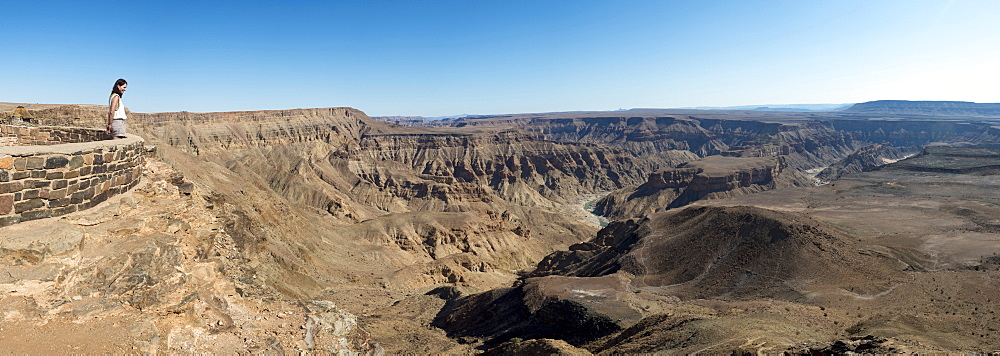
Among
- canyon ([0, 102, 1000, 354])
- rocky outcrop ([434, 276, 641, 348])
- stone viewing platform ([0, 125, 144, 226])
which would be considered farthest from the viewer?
rocky outcrop ([434, 276, 641, 348])

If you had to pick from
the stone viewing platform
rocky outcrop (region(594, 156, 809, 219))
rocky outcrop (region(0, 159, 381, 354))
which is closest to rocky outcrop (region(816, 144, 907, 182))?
rocky outcrop (region(594, 156, 809, 219))

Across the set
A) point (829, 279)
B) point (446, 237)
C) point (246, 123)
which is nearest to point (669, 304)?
point (829, 279)

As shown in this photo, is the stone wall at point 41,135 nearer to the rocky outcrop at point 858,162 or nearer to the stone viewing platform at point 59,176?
the stone viewing platform at point 59,176

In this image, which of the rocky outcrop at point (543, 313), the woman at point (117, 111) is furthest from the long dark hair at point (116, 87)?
the rocky outcrop at point (543, 313)

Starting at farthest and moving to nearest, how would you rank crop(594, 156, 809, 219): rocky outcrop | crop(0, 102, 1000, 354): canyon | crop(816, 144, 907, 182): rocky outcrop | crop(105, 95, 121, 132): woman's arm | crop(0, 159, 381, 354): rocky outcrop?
crop(816, 144, 907, 182): rocky outcrop
crop(594, 156, 809, 219): rocky outcrop
crop(105, 95, 121, 132): woman's arm
crop(0, 102, 1000, 354): canyon
crop(0, 159, 381, 354): rocky outcrop

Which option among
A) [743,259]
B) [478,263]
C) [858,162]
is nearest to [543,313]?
[743,259]

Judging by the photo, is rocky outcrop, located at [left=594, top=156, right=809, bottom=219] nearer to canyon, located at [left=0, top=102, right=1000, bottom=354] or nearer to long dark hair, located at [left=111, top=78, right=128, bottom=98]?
canyon, located at [left=0, top=102, right=1000, bottom=354]

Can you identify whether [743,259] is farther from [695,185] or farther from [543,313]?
[695,185]

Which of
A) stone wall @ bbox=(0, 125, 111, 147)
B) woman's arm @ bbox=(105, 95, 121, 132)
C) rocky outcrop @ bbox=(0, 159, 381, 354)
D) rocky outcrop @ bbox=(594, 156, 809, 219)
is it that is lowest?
rocky outcrop @ bbox=(594, 156, 809, 219)
